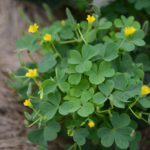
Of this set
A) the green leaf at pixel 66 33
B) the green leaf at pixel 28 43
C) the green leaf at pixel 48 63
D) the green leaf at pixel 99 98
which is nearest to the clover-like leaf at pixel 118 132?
the green leaf at pixel 99 98

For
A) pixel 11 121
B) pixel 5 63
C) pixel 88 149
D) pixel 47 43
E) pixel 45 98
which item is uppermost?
pixel 47 43

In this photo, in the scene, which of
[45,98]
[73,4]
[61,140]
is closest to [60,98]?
[45,98]

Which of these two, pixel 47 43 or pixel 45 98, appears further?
pixel 47 43

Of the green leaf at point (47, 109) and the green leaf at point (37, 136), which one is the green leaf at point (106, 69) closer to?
the green leaf at point (47, 109)

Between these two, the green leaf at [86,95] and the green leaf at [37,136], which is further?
the green leaf at [37,136]

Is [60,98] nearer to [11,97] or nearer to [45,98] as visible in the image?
[45,98]

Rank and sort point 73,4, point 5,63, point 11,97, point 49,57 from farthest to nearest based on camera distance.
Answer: point 73,4 < point 5,63 < point 11,97 < point 49,57
